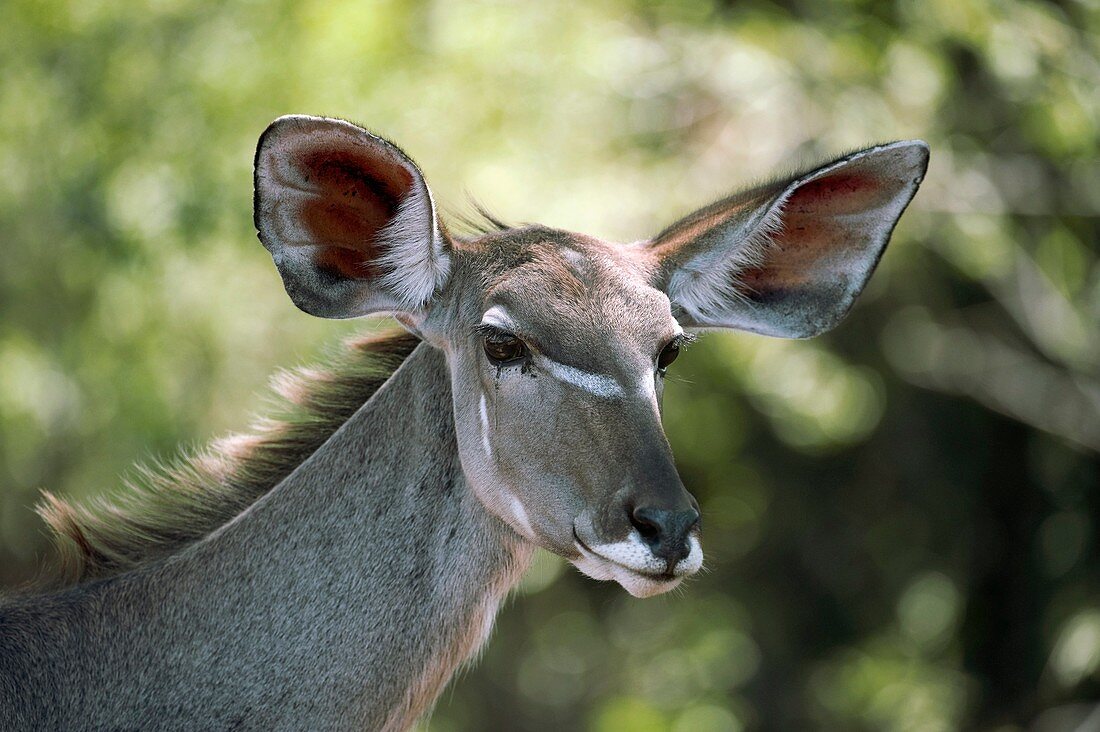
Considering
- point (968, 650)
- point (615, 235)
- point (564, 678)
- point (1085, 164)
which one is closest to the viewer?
point (615, 235)

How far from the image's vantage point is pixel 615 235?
1061 cm

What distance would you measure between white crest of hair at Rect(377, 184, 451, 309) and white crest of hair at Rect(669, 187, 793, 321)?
0.79m

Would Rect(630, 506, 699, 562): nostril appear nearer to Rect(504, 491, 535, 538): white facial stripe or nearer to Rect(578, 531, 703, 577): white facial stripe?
Rect(578, 531, 703, 577): white facial stripe

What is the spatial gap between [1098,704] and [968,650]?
320cm

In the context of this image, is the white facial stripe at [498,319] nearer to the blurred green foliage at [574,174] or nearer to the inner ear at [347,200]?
Result: the inner ear at [347,200]

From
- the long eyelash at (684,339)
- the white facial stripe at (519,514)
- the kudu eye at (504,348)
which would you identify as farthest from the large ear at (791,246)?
the white facial stripe at (519,514)

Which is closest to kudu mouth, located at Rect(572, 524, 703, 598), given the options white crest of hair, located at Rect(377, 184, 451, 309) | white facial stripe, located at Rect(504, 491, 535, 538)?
white facial stripe, located at Rect(504, 491, 535, 538)

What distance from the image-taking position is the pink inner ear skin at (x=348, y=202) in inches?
Result: 163

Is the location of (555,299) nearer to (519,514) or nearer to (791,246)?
(519,514)

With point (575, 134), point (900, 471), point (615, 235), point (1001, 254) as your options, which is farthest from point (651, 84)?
point (900, 471)

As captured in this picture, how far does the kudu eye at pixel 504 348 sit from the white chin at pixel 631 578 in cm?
62

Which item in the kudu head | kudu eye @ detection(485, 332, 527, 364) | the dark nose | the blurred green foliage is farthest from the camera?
the blurred green foliage

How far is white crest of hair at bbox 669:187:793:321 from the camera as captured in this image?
4.59 metres

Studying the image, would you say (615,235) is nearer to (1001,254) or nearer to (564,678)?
(1001,254)
